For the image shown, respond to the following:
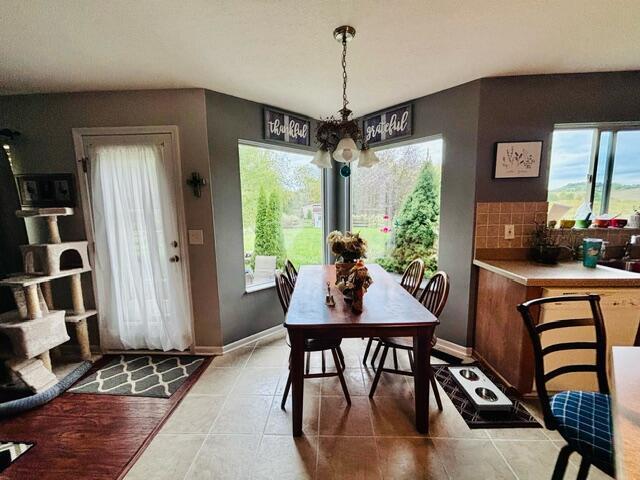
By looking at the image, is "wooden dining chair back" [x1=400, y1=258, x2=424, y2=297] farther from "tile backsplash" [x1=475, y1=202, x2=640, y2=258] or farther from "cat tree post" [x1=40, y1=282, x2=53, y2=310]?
"cat tree post" [x1=40, y1=282, x2=53, y2=310]

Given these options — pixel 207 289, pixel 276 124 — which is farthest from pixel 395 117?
pixel 207 289

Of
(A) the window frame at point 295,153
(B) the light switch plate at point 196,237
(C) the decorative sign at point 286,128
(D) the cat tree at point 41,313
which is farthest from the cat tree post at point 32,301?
(C) the decorative sign at point 286,128

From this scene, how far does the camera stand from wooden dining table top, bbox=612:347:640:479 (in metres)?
0.56

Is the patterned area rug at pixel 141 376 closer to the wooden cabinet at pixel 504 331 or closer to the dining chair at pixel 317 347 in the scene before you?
the dining chair at pixel 317 347

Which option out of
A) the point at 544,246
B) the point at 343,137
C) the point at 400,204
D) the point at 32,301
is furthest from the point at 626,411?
the point at 32,301

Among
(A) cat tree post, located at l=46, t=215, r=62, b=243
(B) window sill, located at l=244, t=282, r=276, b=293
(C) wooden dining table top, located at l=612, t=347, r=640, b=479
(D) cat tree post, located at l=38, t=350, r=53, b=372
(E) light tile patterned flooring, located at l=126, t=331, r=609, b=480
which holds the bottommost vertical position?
(E) light tile patterned flooring, located at l=126, t=331, r=609, b=480

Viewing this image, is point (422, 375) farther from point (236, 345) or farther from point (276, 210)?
point (276, 210)

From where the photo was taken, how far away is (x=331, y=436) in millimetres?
1624

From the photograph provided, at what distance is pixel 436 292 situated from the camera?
6.50 ft

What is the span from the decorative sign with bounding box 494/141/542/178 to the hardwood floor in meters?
3.20

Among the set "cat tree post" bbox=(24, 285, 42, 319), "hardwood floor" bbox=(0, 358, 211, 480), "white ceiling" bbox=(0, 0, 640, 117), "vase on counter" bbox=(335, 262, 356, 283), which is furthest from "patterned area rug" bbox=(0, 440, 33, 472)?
"white ceiling" bbox=(0, 0, 640, 117)

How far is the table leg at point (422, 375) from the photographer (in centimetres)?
152

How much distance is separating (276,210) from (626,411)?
283 cm

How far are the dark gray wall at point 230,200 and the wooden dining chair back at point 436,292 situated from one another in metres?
1.76
